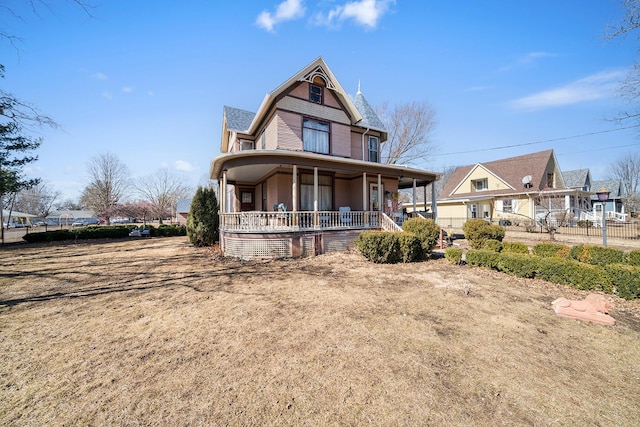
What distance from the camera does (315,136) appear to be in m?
14.5

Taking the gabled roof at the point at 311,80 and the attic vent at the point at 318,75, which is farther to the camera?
the attic vent at the point at 318,75

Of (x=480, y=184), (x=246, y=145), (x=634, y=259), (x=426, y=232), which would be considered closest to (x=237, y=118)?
(x=246, y=145)

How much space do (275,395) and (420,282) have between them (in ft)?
18.1

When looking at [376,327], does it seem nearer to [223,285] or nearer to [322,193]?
[223,285]

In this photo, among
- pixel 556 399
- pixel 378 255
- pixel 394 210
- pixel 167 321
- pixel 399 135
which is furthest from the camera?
pixel 399 135

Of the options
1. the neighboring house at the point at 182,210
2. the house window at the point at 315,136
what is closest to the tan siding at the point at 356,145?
the house window at the point at 315,136

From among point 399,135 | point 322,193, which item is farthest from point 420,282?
point 399,135

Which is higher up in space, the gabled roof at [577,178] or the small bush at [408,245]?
the gabled roof at [577,178]

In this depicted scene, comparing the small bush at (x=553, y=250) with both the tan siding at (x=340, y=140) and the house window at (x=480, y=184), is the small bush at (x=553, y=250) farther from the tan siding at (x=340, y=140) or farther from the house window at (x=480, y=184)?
the house window at (x=480, y=184)

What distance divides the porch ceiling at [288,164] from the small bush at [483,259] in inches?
251

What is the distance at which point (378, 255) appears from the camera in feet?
31.7

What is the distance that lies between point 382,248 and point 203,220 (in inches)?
458

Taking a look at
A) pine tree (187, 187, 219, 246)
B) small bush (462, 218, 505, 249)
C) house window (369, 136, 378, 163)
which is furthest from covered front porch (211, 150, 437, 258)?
small bush (462, 218, 505, 249)

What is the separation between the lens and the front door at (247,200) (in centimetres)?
1830
